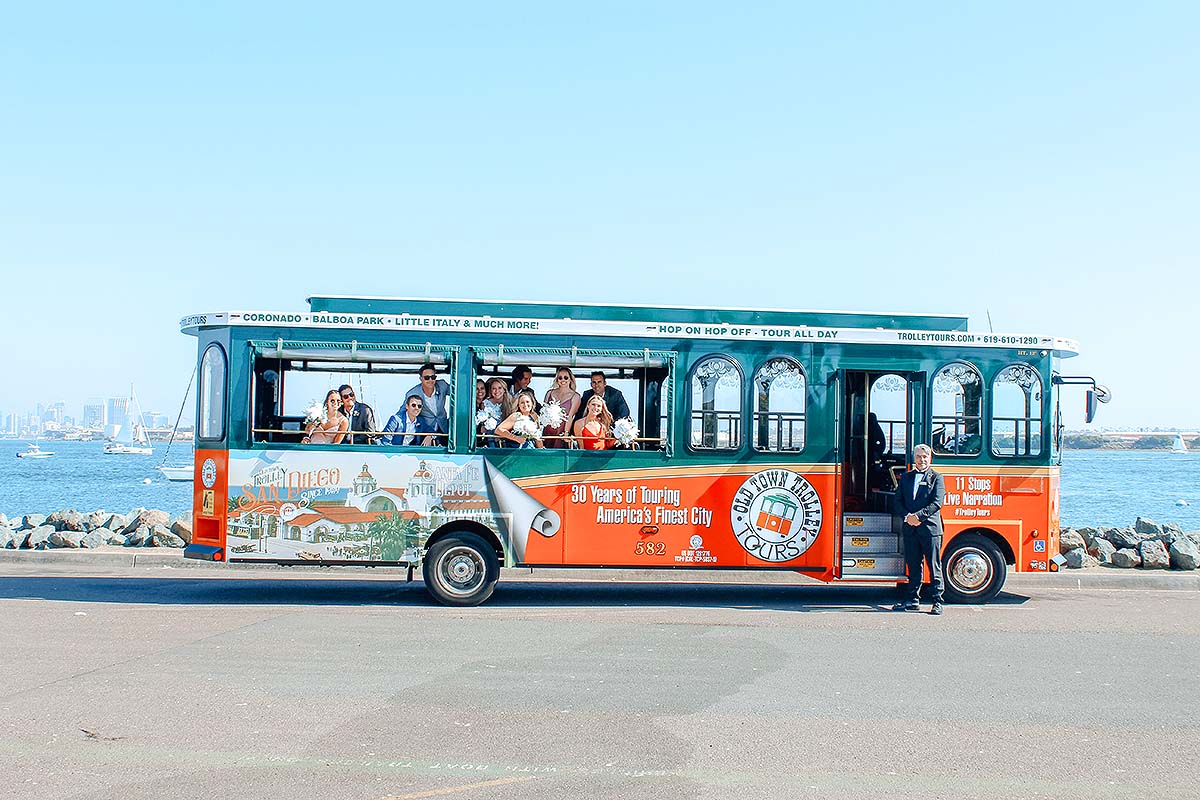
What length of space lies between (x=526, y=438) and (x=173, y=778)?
6634mm

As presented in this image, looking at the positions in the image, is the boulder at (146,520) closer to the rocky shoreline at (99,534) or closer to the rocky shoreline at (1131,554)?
the rocky shoreline at (99,534)

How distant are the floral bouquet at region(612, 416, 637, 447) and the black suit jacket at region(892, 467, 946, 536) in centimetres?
290

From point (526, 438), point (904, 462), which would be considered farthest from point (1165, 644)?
point (526, 438)

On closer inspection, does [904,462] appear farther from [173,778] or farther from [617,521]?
[173,778]

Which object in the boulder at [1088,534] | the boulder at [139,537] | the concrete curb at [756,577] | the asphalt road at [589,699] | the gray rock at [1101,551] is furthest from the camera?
the boulder at [1088,534]

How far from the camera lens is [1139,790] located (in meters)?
5.84

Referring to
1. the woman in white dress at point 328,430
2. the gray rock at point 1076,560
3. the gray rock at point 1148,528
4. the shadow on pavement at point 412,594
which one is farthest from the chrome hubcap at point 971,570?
the gray rock at point 1148,528

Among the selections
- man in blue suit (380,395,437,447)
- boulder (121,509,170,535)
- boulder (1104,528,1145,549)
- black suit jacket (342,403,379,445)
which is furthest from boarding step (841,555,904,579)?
boulder (121,509,170,535)

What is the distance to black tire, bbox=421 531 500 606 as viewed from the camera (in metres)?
12.1

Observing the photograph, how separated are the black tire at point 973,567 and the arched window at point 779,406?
2.08m

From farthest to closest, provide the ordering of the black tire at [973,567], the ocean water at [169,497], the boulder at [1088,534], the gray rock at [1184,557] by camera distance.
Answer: the ocean water at [169,497] < the boulder at [1088,534] < the gray rock at [1184,557] < the black tire at [973,567]

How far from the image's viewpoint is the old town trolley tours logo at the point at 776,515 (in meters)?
12.2

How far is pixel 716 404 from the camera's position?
12.3 metres

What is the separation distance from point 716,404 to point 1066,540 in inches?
377
